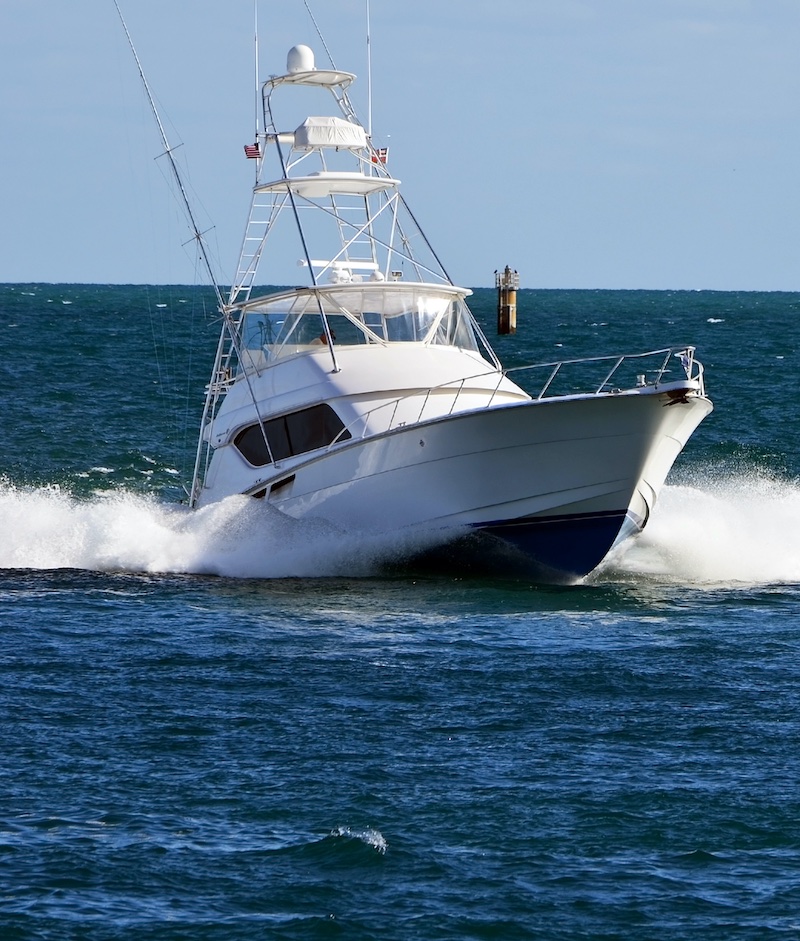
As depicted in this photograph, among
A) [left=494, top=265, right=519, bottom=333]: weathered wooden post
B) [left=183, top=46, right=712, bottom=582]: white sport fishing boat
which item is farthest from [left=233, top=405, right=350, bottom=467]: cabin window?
[left=494, top=265, right=519, bottom=333]: weathered wooden post

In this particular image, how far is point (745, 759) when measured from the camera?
947 cm

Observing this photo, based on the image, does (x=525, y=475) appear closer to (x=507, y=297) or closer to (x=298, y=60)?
(x=298, y=60)

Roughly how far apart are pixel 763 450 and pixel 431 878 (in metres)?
22.1

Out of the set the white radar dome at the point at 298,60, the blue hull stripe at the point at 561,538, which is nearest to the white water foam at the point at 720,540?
the blue hull stripe at the point at 561,538

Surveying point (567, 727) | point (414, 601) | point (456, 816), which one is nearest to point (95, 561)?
point (414, 601)

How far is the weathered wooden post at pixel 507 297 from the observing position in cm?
4953

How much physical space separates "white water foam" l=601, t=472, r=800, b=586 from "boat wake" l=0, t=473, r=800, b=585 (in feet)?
0.04

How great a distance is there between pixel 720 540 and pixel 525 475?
3646mm

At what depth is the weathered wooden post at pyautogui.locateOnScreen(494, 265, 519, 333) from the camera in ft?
163

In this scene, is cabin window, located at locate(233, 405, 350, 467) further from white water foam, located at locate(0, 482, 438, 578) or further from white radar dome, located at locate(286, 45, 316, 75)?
white radar dome, located at locate(286, 45, 316, 75)

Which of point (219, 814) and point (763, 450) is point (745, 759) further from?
point (763, 450)

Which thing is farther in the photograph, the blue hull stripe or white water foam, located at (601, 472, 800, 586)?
white water foam, located at (601, 472, 800, 586)

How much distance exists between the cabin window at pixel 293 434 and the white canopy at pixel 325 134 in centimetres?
400

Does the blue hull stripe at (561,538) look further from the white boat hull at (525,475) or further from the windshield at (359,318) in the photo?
the windshield at (359,318)
